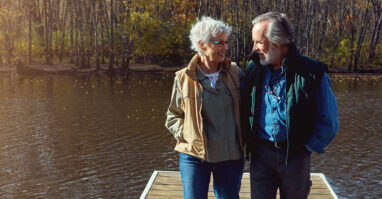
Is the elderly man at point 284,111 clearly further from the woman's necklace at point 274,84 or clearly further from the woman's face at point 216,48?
the woman's face at point 216,48

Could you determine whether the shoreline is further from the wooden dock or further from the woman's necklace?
the woman's necklace

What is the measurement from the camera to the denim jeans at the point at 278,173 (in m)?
2.86

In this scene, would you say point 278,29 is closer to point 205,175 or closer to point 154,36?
point 205,175

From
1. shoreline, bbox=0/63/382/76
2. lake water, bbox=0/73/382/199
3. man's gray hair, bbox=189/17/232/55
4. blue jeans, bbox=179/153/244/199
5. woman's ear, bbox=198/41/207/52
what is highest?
man's gray hair, bbox=189/17/232/55

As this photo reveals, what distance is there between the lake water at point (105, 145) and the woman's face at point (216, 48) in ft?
13.4

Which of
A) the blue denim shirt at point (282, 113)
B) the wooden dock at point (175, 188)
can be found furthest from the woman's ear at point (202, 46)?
the wooden dock at point (175, 188)

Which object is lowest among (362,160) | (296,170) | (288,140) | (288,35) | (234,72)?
(362,160)

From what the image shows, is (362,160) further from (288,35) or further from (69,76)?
(69,76)

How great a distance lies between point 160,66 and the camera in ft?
105

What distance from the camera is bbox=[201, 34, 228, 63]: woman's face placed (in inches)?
122

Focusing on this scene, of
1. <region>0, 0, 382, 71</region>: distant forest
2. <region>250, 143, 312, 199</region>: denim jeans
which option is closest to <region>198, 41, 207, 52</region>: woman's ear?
<region>250, 143, 312, 199</region>: denim jeans

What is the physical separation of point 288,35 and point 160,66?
29.5 meters

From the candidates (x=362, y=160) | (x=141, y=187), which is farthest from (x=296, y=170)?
(x=362, y=160)

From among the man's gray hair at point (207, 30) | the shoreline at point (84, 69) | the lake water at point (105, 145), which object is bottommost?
the lake water at point (105, 145)
